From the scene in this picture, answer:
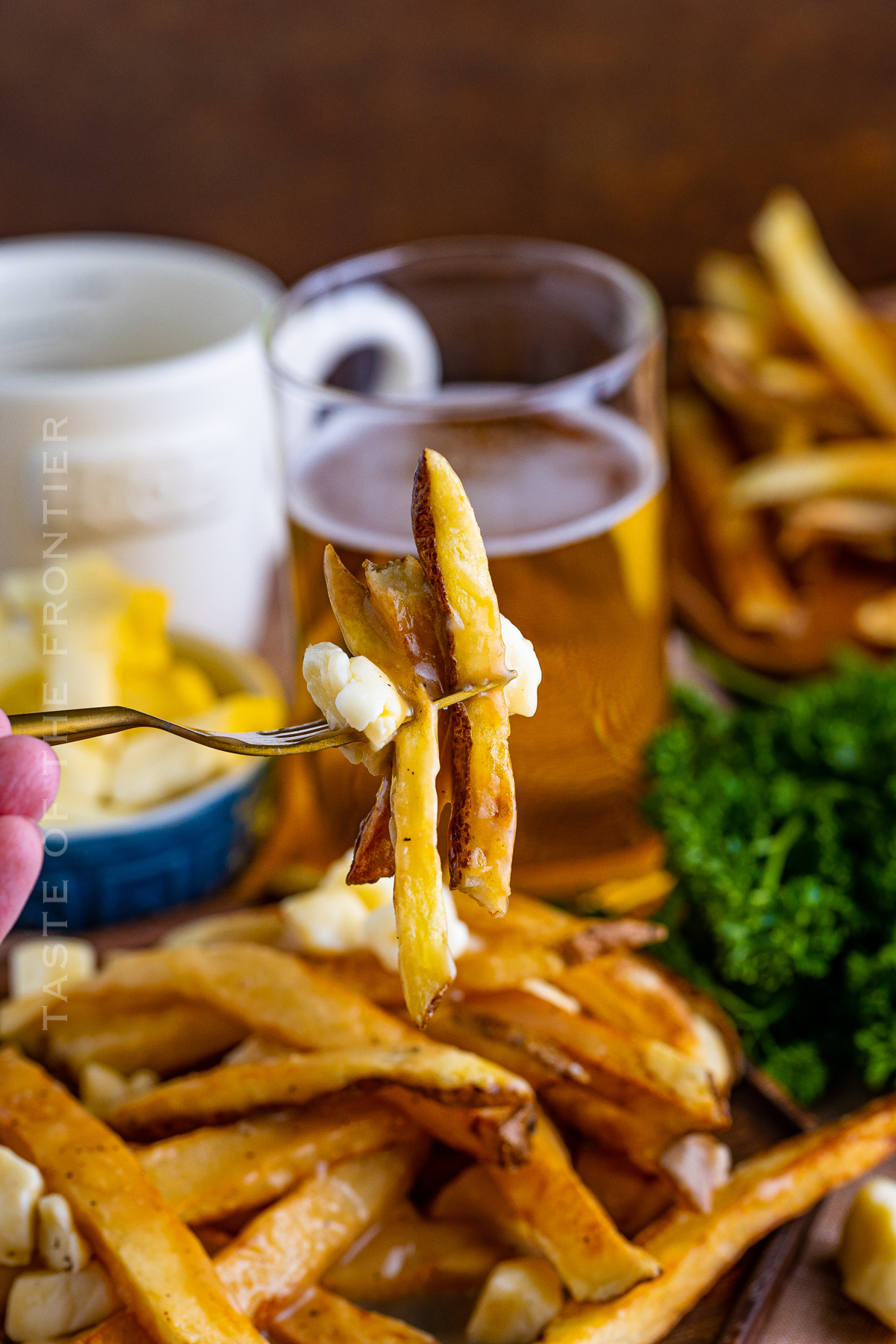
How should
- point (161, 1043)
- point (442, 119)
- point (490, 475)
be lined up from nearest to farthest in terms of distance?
point (161, 1043) < point (490, 475) < point (442, 119)

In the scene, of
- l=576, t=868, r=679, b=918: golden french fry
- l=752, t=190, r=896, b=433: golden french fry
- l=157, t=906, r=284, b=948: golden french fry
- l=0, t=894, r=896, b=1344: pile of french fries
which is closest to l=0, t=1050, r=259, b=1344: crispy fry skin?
l=0, t=894, r=896, b=1344: pile of french fries

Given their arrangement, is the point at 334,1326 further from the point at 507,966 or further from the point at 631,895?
the point at 631,895

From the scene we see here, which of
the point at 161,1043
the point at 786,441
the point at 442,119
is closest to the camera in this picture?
the point at 161,1043

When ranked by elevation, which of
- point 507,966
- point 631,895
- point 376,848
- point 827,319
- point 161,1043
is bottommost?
point 631,895

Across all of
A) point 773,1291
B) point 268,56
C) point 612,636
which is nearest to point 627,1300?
point 773,1291

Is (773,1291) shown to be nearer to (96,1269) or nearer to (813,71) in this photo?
(96,1269)

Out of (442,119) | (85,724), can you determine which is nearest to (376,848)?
(85,724)

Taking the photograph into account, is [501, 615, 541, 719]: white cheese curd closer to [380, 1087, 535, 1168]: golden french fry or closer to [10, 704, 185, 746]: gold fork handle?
[10, 704, 185, 746]: gold fork handle
